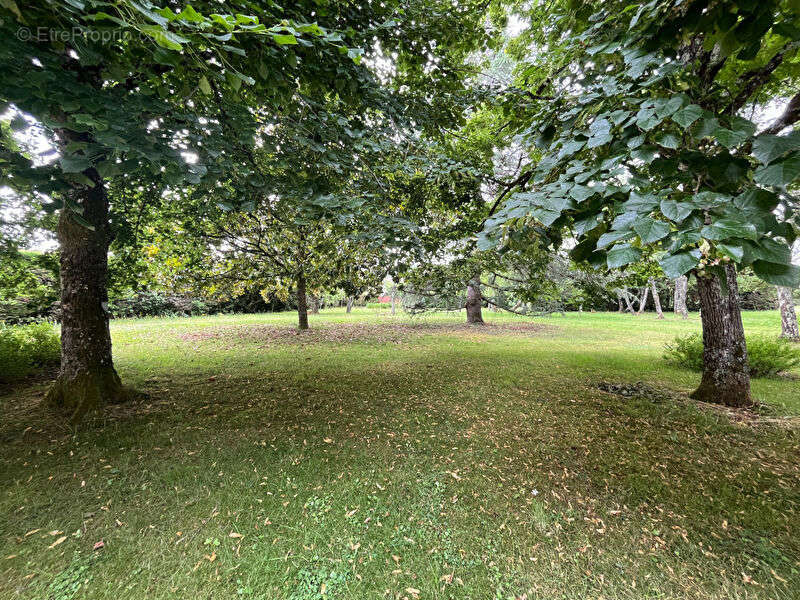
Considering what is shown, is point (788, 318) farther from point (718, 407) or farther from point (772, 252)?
point (772, 252)

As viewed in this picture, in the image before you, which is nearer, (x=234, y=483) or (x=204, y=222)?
(x=234, y=483)

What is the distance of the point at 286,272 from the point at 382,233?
7819 mm

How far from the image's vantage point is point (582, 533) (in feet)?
8.64

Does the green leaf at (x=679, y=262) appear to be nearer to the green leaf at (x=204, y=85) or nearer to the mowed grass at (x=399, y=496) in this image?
the mowed grass at (x=399, y=496)

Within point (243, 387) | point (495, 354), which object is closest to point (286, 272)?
point (243, 387)

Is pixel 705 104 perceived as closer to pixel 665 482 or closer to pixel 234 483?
pixel 665 482

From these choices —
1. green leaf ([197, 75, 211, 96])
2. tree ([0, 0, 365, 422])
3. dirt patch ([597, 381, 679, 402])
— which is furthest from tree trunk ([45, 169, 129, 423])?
dirt patch ([597, 381, 679, 402])

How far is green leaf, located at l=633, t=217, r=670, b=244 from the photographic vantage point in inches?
54.3

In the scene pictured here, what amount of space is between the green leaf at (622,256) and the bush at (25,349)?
973 centimetres

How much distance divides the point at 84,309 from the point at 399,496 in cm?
515

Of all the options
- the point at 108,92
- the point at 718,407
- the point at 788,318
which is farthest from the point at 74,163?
the point at 788,318

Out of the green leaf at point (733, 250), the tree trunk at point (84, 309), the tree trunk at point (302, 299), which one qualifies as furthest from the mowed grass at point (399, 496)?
the tree trunk at point (302, 299)

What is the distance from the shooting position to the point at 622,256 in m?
1.48

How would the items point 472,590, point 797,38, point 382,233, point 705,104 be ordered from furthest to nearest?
point 382,233, point 705,104, point 472,590, point 797,38
